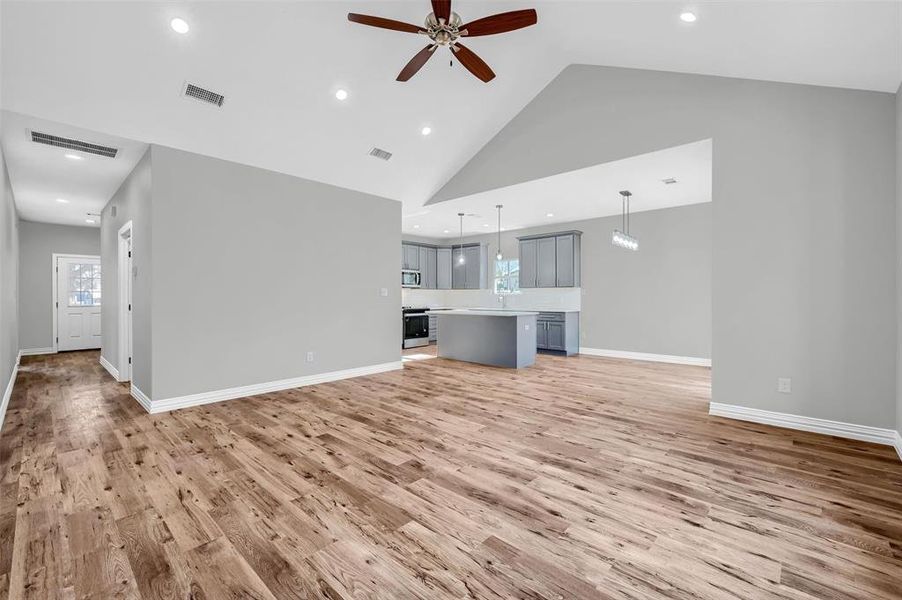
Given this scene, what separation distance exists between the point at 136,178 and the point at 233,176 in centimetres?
111

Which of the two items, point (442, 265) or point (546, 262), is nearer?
point (546, 262)

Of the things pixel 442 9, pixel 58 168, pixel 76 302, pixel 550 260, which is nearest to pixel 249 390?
pixel 58 168

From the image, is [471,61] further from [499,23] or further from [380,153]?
[380,153]

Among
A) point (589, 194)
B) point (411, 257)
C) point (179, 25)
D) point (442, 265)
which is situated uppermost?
point (179, 25)

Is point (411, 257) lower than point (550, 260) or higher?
higher

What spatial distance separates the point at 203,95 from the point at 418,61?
2.03 m

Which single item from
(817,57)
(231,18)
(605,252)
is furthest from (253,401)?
(605,252)

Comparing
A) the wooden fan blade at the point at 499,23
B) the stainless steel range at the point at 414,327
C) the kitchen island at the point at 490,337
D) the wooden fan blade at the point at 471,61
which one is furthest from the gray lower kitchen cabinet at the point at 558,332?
the wooden fan blade at the point at 499,23

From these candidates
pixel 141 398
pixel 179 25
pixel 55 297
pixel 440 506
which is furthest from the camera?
pixel 55 297

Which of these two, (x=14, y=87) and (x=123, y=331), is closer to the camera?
(x=14, y=87)

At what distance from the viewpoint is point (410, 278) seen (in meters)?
9.39

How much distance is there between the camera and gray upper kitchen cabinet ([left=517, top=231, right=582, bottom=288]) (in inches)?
313

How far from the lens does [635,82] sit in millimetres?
4191

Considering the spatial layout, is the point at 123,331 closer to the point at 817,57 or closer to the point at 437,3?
the point at 437,3
